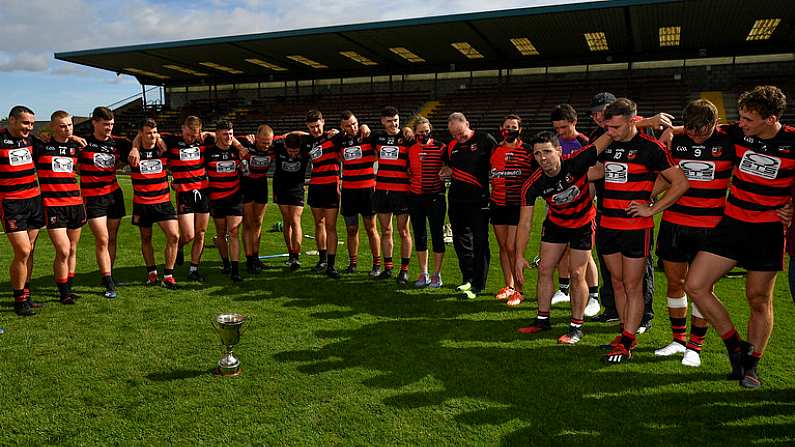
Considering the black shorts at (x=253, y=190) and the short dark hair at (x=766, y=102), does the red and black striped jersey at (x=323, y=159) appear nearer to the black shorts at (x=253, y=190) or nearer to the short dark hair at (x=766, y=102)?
the black shorts at (x=253, y=190)

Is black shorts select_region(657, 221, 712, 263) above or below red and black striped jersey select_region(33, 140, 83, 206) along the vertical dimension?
below

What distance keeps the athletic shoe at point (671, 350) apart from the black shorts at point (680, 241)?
79 cm

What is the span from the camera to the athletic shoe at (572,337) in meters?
4.87

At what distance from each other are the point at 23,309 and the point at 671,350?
6320 millimetres

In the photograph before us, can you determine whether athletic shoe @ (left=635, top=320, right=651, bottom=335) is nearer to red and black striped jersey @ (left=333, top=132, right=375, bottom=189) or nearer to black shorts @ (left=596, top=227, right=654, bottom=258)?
black shorts @ (left=596, top=227, right=654, bottom=258)

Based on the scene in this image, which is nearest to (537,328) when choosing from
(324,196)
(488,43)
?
(324,196)

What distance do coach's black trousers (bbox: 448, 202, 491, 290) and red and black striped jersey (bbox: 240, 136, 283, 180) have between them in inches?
106

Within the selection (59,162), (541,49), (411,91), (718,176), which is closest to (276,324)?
(59,162)

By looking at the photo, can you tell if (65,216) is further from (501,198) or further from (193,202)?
(501,198)

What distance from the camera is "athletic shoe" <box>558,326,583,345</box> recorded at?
192 inches

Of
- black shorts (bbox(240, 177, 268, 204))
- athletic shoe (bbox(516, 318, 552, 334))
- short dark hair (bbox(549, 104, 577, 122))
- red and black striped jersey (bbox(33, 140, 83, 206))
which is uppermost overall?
short dark hair (bbox(549, 104, 577, 122))

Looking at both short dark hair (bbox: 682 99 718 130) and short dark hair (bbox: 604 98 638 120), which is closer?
short dark hair (bbox: 682 99 718 130)

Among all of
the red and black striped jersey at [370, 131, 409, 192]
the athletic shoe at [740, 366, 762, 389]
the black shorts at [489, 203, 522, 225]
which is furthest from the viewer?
the red and black striped jersey at [370, 131, 409, 192]

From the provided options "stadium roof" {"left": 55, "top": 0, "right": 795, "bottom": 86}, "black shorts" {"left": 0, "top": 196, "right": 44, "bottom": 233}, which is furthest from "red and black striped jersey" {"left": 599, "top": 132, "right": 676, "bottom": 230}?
"stadium roof" {"left": 55, "top": 0, "right": 795, "bottom": 86}
